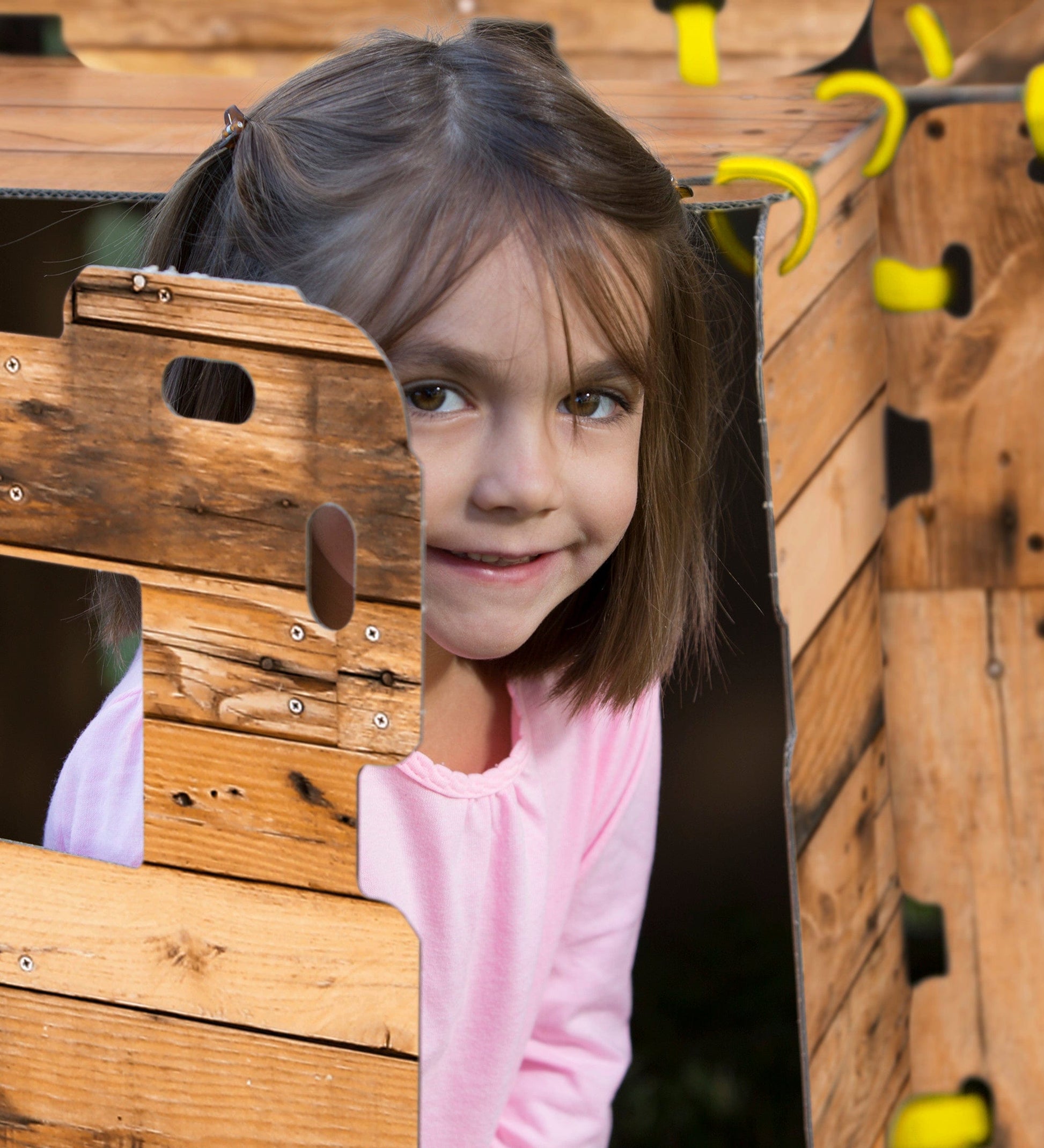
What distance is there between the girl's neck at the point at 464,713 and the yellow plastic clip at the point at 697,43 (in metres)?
0.53

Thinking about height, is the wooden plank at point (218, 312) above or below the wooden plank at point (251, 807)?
above

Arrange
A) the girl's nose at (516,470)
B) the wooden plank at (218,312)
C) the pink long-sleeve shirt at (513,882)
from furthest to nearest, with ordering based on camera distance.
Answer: the pink long-sleeve shirt at (513,882) < the girl's nose at (516,470) < the wooden plank at (218,312)

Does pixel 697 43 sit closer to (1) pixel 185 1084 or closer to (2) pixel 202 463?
(2) pixel 202 463

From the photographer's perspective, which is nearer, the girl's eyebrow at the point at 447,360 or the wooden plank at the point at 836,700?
the girl's eyebrow at the point at 447,360

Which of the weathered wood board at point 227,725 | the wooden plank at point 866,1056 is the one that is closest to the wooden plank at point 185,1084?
the weathered wood board at point 227,725

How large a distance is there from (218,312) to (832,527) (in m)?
0.73

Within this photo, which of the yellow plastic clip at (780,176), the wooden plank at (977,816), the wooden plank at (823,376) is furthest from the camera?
the wooden plank at (977,816)

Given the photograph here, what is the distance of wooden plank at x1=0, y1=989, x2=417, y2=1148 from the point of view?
0.60 m

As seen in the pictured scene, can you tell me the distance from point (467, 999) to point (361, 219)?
593 mm

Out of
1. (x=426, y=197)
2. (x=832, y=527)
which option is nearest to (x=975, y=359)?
(x=832, y=527)

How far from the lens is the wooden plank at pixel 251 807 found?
0.59 m

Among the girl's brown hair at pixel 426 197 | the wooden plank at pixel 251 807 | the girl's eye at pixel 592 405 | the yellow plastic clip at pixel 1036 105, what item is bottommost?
the wooden plank at pixel 251 807

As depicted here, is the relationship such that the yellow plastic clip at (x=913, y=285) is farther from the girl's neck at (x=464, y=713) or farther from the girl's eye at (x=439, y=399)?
the girl's eye at (x=439, y=399)

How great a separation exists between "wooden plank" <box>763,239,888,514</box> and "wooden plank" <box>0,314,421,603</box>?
22.0 inches
